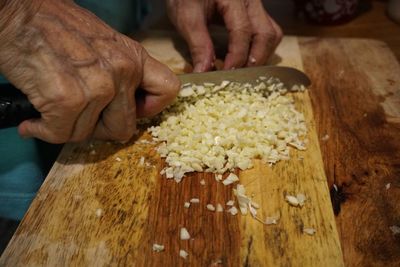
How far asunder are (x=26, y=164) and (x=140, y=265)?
48 centimetres

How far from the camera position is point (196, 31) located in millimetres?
1202

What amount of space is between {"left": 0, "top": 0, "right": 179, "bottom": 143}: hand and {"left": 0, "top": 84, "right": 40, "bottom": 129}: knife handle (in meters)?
0.02

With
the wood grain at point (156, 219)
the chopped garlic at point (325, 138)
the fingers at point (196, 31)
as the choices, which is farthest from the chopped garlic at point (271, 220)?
the fingers at point (196, 31)

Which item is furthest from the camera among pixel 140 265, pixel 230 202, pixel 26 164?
pixel 26 164

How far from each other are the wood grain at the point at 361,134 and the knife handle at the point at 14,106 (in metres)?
0.64

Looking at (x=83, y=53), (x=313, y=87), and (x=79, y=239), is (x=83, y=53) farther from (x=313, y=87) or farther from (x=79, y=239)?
(x=313, y=87)

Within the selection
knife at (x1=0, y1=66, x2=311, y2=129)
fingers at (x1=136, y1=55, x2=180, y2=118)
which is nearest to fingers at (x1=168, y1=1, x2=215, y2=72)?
knife at (x1=0, y1=66, x2=311, y2=129)

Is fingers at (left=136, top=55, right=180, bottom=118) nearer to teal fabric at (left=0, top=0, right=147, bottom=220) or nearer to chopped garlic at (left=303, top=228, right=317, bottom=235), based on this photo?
teal fabric at (left=0, top=0, right=147, bottom=220)

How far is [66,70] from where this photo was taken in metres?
0.75

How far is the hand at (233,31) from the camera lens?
3.88 feet

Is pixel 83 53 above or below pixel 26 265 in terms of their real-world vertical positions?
above

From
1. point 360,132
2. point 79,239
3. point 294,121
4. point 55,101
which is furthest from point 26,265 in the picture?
point 360,132

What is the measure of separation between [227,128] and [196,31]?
15.6 inches

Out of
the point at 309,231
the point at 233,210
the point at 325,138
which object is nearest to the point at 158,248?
the point at 233,210
